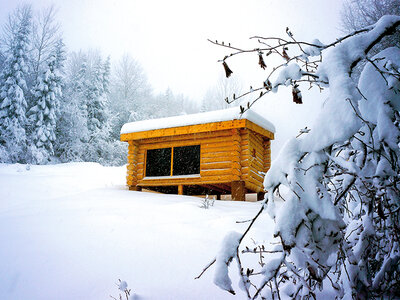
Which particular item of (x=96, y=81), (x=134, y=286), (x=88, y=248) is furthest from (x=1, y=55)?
(x=134, y=286)

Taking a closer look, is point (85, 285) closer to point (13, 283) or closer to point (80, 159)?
point (13, 283)

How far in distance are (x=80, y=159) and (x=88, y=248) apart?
20883mm

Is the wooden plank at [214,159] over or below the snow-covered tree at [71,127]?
below

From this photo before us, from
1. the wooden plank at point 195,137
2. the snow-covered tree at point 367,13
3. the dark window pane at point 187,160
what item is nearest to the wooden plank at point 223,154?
the wooden plank at point 195,137

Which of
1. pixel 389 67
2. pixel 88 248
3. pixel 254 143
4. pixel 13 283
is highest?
pixel 254 143

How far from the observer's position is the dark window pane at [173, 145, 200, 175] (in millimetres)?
12617

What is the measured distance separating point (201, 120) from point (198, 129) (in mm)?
332

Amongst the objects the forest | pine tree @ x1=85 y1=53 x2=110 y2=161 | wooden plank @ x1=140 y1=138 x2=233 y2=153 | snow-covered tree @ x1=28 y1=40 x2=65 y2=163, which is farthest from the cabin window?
pine tree @ x1=85 y1=53 x2=110 y2=161

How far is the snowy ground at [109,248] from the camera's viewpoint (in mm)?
3240

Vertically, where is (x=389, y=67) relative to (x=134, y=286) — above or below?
above

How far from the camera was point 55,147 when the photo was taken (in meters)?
23.4

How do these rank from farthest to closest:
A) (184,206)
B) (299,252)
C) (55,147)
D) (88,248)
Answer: (55,147) → (184,206) → (88,248) → (299,252)

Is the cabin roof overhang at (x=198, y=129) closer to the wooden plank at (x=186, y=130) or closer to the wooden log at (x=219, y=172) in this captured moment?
the wooden plank at (x=186, y=130)

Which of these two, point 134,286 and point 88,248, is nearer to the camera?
point 134,286
